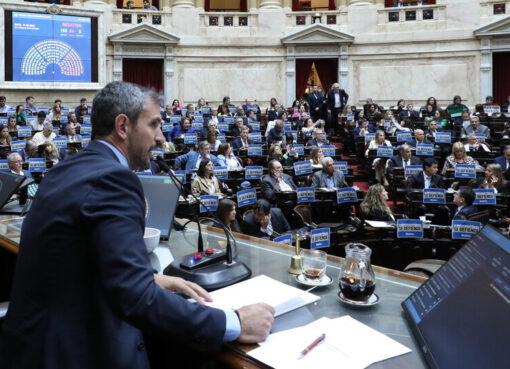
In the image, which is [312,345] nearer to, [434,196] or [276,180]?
[434,196]

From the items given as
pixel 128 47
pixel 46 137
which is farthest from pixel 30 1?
pixel 46 137

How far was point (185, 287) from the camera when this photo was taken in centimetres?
141

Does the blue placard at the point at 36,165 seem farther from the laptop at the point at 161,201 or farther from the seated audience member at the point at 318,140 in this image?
the laptop at the point at 161,201

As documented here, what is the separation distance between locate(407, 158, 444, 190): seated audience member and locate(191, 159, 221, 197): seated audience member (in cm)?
309

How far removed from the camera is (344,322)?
4.43 feet

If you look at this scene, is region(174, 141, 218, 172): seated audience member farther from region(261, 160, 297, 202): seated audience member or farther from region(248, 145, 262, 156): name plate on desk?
region(261, 160, 297, 202): seated audience member

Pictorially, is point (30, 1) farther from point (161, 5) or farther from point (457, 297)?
point (457, 297)

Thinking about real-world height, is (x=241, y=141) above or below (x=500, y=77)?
below

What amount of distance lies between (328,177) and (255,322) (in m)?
6.35

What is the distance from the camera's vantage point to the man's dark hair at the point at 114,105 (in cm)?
131

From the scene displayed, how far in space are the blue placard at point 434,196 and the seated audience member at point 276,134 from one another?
16.3ft

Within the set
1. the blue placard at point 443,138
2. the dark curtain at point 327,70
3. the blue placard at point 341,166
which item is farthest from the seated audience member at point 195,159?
the dark curtain at point 327,70

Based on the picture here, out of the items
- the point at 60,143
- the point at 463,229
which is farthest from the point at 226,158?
the point at 463,229

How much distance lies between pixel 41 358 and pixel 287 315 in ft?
2.23
